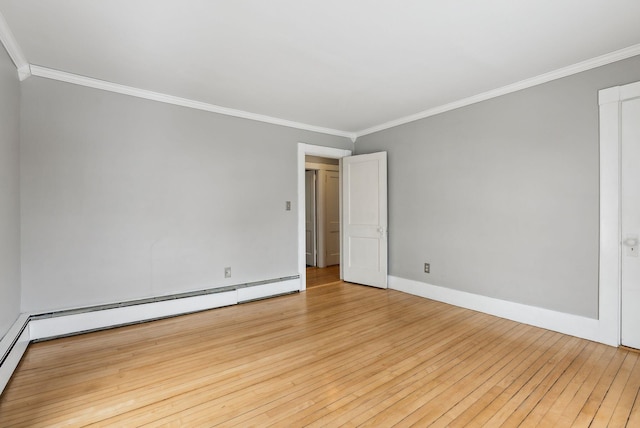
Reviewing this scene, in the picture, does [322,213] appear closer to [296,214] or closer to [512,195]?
[296,214]

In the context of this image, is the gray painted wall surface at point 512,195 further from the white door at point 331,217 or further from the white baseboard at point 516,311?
the white door at point 331,217

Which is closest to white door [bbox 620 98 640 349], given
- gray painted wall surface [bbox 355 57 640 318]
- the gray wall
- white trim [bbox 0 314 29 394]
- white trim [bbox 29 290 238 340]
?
gray painted wall surface [bbox 355 57 640 318]

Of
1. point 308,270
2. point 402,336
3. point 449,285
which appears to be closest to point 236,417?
point 402,336

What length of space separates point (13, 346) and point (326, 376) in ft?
7.70

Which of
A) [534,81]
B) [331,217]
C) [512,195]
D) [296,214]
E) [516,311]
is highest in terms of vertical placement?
[534,81]

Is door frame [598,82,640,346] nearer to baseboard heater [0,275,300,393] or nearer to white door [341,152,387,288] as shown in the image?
white door [341,152,387,288]

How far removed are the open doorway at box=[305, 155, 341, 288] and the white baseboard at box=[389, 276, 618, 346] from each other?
7.82 ft

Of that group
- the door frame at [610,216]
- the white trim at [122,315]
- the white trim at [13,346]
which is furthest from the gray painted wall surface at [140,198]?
the door frame at [610,216]

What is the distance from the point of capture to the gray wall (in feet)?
7.25

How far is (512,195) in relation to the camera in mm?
3266

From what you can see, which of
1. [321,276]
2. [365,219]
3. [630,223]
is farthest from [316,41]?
[321,276]

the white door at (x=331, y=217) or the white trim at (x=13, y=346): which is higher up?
the white door at (x=331, y=217)

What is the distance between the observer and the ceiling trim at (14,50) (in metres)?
2.16

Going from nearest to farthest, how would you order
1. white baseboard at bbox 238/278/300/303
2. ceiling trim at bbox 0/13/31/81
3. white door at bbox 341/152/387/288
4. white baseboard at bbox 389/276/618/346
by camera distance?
1. ceiling trim at bbox 0/13/31/81
2. white baseboard at bbox 389/276/618/346
3. white baseboard at bbox 238/278/300/303
4. white door at bbox 341/152/387/288
